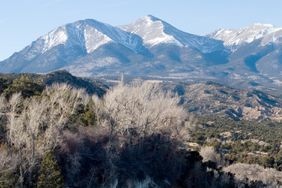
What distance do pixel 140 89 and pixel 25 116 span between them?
70.6 feet

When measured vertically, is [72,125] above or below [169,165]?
above

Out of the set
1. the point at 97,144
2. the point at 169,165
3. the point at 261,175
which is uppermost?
the point at 97,144

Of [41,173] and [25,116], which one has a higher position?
[25,116]

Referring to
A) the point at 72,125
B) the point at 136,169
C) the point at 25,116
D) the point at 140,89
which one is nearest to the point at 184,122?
the point at 140,89

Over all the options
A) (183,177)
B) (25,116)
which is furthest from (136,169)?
(25,116)

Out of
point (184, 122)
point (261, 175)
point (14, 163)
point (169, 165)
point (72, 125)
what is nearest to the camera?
point (14, 163)

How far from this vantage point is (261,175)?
8394cm

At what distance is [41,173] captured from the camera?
4525 cm

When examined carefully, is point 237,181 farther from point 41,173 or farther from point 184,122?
point 41,173

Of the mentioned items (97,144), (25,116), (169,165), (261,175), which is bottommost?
(261,175)

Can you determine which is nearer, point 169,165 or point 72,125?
point 72,125

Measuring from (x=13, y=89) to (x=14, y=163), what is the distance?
22614 mm

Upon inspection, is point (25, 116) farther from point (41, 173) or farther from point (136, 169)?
point (136, 169)

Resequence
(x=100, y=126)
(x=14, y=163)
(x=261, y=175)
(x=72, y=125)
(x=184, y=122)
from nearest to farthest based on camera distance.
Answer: (x=14, y=163) < (x=72, y=125) < (x=100, y=126) < (x=184, y=122) < (x=261, y=175)
